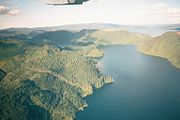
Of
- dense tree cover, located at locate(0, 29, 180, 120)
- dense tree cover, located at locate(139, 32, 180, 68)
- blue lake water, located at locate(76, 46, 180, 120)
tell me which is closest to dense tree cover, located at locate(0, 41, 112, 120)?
dense tree cover, located at locate(0, 29, 180, 120)

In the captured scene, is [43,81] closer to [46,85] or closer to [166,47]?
[46,85]

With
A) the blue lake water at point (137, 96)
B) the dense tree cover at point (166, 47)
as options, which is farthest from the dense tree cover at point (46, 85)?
the dense tree cover at point (166, 47)

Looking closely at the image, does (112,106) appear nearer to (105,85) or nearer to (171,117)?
(171,117)

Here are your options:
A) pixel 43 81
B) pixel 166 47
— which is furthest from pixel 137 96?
pixel 166 47

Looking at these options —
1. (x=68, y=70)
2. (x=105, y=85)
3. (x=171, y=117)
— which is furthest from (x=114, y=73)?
(x=171, y=117)

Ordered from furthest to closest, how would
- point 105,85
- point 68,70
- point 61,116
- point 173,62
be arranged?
point 173,62
point 68,70
point 105,85
point 61,116

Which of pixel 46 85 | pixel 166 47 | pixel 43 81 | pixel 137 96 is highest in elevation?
pixel 166 47

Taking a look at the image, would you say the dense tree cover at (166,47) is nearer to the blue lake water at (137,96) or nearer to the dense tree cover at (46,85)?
the blue lake water at (137,96)

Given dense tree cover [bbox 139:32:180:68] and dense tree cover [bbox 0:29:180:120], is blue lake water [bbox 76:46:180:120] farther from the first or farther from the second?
dense tree cover [bbox 139:32:180:68]
